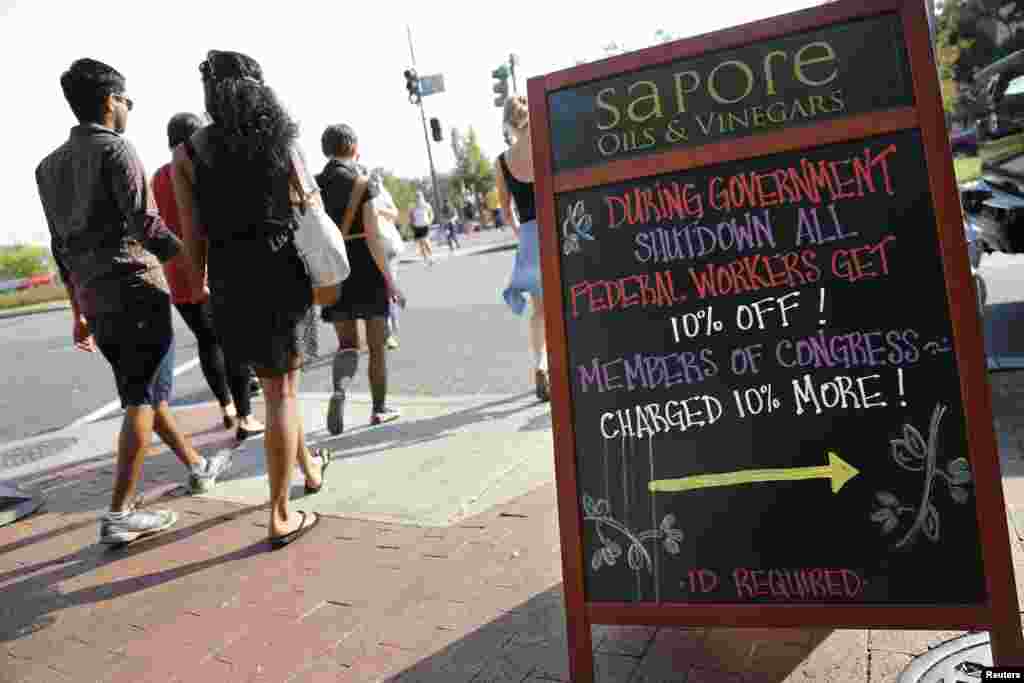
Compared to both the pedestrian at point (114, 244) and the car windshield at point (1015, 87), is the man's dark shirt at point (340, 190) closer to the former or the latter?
the pedestrian at point (114, 244)

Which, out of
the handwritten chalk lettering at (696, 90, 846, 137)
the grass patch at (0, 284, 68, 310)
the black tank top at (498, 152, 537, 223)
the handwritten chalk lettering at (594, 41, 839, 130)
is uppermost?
the grass patch at (0, 284, 68, 310)

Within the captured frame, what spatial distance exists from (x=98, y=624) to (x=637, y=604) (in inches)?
82.3

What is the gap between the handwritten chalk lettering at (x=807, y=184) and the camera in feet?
6.11

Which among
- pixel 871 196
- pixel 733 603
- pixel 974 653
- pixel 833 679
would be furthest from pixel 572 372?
pixel 974 653

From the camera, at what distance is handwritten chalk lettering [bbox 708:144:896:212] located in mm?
1862

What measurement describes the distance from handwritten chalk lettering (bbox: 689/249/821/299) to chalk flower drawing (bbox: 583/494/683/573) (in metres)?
0.60

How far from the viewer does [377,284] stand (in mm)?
4633

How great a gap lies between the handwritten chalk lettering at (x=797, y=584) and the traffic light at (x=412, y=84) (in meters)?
27.3

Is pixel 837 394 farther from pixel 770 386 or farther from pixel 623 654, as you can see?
pixel 623 654

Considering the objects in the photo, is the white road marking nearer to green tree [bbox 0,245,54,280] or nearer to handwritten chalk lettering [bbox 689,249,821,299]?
handwritten chalk lettering [bbox 689,249,821,299]

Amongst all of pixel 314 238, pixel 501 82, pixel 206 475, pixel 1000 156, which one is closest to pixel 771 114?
pixel 314 238

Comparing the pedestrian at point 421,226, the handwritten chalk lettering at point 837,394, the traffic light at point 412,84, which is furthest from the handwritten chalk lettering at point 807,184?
the traffic light at point 412,84

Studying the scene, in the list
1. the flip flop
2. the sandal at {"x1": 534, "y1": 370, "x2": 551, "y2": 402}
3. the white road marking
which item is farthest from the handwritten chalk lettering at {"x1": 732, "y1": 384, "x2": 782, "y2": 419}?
the white road marking

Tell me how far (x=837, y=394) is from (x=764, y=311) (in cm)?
27
